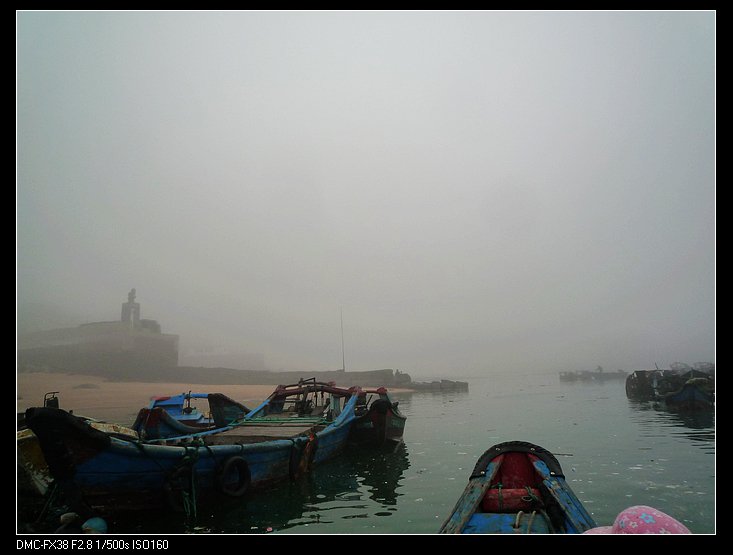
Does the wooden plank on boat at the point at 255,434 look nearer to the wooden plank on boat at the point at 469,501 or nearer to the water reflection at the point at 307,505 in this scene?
the water reflection at the point at 307,505

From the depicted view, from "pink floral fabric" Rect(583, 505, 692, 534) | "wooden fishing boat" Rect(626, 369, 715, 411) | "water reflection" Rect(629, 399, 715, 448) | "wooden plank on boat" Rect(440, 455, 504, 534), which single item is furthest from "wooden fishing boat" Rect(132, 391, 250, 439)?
"wooden fishing boat" Rect(626, 369, 715, 411)

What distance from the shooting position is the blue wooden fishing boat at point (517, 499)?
664 cm

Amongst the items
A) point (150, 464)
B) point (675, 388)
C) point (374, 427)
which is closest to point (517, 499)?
point (150, 464)

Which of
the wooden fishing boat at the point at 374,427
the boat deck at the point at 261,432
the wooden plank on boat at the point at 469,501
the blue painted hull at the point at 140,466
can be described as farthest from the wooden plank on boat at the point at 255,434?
the wooden plank on boat at the point at 469,501

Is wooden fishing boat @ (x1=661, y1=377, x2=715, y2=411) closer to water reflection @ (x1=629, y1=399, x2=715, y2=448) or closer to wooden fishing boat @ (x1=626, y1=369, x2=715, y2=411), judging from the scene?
wooden fishing boat @ (x1=626, y1=369, x2=715, y2=411)

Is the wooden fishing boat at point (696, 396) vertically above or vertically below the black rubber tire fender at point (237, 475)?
below

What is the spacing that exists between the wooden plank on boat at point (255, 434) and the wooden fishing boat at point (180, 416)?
1.93 m

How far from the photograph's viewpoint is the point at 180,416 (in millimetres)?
18656

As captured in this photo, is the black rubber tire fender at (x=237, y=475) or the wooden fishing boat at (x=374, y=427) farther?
the wooden fishing boat at (x=374, y=427)

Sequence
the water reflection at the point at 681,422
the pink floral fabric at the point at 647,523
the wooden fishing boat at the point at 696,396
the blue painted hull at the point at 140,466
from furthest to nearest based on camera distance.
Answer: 1. the wooden fishing boat at the point at 696,396
2. the water reflection at the point at 681,422
3. the blue painted hull at the point at 140,466
4. the pink floral fabric at the point at 647,523

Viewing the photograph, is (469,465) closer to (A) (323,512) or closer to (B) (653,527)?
(A) (323,512)

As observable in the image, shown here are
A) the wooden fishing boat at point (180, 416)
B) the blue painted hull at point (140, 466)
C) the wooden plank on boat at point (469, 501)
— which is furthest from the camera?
the wooden fishing boat at point (180, 416)

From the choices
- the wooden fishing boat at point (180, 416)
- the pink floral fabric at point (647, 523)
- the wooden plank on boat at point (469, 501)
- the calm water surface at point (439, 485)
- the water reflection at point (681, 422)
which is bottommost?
the water reflection at point (681, 422)

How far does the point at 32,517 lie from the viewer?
8047mm
